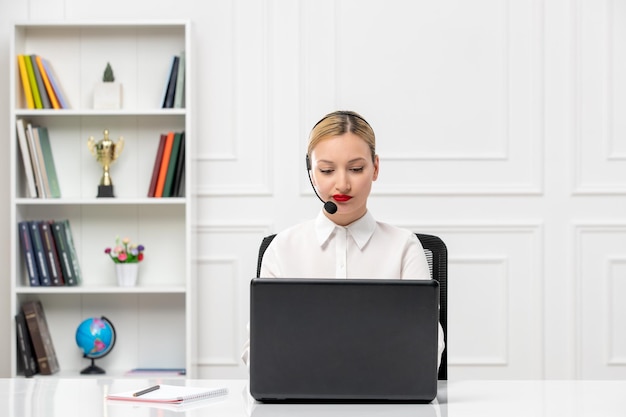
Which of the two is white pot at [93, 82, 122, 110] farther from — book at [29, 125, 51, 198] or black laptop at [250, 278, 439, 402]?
black laptop at [250, 278, 439, 402]

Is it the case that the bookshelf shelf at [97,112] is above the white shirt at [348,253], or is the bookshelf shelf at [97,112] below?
above

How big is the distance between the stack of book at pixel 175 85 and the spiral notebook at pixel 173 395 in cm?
201

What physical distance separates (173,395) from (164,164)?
2.00m

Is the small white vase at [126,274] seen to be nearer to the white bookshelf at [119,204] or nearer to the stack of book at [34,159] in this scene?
the white bookshelf at [119,204]

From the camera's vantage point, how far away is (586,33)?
347 cm

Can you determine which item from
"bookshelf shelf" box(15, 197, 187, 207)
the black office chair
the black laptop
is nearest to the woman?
the black office chair

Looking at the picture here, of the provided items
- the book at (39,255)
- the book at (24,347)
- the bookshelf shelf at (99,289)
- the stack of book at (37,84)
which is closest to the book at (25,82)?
the stack of book at (37,84)

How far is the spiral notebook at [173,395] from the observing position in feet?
4.89

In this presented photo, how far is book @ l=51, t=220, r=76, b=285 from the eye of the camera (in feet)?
11.1

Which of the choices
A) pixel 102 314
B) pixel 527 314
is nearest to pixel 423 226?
pixel 527 314

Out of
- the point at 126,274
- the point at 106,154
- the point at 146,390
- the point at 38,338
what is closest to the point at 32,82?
the point at 106,154

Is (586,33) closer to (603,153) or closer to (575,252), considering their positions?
(603,153)

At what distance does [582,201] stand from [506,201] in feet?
1.05

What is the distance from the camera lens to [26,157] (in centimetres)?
339
